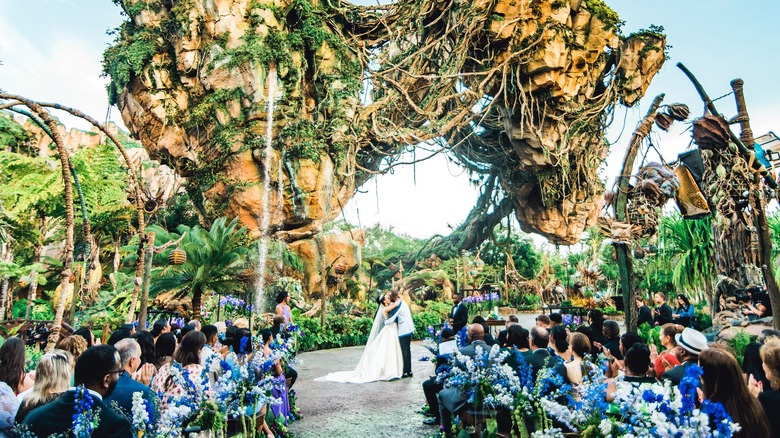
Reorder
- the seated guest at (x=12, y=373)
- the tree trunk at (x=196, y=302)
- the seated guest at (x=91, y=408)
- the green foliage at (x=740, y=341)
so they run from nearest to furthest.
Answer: the seated guest at (x=91, y=408)
the seated guest at (x=12, y=373)
the green foliage at (x=740, y=341)
the tree trunk at (x=196, y=302)

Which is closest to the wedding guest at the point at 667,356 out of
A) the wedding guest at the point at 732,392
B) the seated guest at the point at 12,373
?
the wedding guest at the point at 732,392

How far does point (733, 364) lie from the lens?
216 cm

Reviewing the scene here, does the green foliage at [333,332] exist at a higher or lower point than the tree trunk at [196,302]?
lower

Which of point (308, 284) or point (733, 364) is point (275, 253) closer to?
point (308, 284)

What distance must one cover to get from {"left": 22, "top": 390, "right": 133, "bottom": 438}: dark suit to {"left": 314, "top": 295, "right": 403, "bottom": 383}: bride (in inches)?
233

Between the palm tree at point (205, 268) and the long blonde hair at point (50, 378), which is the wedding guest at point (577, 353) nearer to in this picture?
the long blonde hair at point (50, 378)

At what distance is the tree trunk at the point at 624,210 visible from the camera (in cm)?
499

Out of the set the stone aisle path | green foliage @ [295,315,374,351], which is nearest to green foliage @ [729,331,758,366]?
the stone aisle path

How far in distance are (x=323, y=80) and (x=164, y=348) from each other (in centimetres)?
1450

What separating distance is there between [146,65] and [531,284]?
789 inches

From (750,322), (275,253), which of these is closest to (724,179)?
(750,322)

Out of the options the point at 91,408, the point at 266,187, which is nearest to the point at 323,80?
the point at 266,187

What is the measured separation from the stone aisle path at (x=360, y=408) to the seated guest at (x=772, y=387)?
3.07 m

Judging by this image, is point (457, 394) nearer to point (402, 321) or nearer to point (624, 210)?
point (624, 210)
